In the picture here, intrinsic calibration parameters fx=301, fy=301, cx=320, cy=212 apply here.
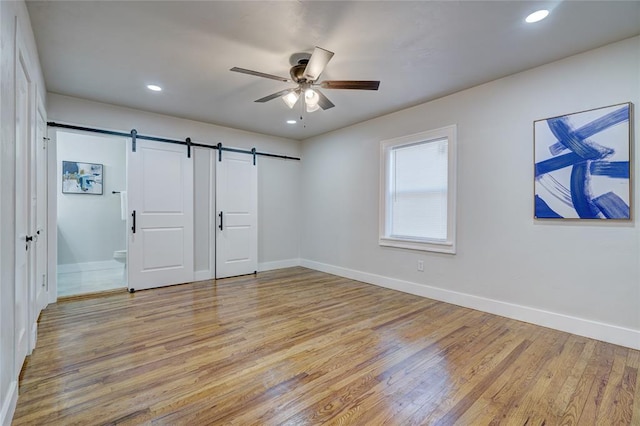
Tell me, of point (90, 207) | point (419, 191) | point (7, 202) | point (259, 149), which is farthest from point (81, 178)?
point (419, 191)

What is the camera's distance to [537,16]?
7.20 ft

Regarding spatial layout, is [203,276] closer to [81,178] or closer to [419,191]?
[81,178]

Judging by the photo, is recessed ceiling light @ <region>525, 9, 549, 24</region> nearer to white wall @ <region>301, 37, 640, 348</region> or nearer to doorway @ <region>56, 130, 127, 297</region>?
white wall @ <region>301, 37, 640, 348</region>

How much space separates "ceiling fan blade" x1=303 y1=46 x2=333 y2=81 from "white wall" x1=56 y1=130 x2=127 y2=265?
4.58 m

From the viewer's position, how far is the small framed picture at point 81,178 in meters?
5.37

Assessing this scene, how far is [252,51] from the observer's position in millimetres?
2672

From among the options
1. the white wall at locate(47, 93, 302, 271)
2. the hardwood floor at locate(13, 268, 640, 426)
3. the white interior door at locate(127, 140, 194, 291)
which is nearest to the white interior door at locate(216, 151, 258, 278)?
the white wall at locate(47, 93, 302, 271)

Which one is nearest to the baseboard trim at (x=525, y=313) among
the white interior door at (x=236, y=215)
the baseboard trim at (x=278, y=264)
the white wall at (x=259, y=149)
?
the baseboard trim at (x=278, y=264)

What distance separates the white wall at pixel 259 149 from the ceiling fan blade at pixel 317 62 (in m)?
2.90

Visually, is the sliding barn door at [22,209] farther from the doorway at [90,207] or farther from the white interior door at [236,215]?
the doorway at [90,207]

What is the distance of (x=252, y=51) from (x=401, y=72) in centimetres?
149

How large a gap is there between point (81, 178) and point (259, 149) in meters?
3.27

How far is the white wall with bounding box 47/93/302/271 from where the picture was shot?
3.95 meters

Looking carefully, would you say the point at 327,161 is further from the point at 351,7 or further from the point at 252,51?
the point at 351,7
